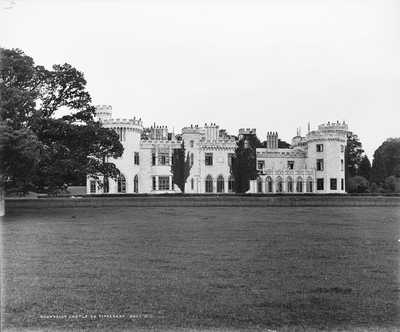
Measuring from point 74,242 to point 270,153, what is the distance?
44022mm

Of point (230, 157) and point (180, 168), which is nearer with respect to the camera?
point (180, 168)

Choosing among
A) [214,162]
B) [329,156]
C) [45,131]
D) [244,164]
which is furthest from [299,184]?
[45,131]

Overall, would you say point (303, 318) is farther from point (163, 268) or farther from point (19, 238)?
point (19, 238)

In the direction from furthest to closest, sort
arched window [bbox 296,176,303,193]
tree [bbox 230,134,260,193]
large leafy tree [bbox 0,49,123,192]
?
arched window [bbox 296,176,303,193]
tree [bbox 230,134,260,193]
large leafy tree [bbox 0,49,123,192]

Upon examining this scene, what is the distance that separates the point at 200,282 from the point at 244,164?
44.1m

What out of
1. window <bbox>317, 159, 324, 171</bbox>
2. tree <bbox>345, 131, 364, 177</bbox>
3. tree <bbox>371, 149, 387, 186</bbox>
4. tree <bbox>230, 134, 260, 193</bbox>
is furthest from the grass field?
tree <bbox>345, 131, 364, 177</bbox>

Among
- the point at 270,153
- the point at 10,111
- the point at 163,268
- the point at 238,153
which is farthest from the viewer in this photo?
the point at 270,153

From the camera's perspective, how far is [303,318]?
755 centimetres

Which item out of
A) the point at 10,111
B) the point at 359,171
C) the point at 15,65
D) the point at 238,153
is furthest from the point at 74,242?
the point at 359,171

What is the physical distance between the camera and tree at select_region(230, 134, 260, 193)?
53156mm

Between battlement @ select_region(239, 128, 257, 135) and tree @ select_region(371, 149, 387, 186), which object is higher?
battlement @ select_region(239, 128, 257, 135)

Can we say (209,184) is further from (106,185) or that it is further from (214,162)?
(106,185)

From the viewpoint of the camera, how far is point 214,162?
177 feet

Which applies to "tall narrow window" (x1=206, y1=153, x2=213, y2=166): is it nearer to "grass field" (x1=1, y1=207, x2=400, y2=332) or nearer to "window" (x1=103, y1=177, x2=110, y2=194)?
"window" (x1=103, y1=177, x2=110, y2=194)
